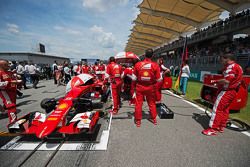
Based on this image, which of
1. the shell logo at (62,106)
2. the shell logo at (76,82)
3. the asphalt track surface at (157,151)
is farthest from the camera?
the shell logo at (76,82)

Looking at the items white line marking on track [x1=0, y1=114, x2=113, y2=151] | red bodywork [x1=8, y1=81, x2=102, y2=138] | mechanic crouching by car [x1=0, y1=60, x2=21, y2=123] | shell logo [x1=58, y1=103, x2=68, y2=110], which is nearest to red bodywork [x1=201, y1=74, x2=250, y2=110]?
white line marking on track [x1=0, y1=114, x2=113, y2=151]

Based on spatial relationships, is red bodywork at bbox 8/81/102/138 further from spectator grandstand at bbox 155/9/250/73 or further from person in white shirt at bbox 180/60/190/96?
spectator grandstand at bbox 155/9/250/73

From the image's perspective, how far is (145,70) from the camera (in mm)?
3377

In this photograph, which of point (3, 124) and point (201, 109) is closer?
point (3, 124)

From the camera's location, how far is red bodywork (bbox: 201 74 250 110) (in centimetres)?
434

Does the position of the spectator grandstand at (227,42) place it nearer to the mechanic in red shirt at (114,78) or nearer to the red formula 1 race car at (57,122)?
the mechanic in red shirt at (114,78)

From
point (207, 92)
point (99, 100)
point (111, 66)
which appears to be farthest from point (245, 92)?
point (99, 100)

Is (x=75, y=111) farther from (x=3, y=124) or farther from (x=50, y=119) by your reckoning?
(x=3, y=124)

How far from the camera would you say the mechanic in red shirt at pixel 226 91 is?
285 centimetres

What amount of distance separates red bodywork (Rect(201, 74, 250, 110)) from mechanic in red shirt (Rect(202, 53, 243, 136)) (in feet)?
Result: 3.39

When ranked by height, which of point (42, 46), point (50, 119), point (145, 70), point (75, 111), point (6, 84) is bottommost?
point (75, 111)

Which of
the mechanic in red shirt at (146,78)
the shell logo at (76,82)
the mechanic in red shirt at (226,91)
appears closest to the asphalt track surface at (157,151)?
the mechanic in red shirt at (226,91)

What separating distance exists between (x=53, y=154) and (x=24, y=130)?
77 centimetres

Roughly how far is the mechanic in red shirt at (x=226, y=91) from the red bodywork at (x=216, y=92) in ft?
3.39
